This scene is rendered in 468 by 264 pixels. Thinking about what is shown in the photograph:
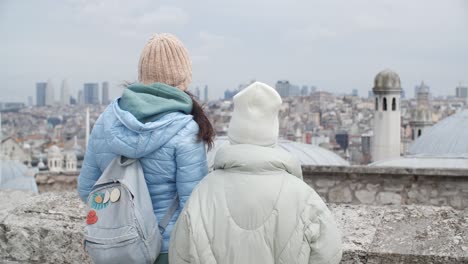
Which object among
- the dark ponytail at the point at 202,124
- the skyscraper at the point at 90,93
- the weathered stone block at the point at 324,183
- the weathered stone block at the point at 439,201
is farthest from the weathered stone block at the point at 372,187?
the skyscraper at the point at 90,93

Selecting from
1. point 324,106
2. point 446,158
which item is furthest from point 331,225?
point 324,106

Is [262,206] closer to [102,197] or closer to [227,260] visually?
[227,260]

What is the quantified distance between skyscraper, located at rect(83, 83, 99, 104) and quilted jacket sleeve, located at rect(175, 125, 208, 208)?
129 m

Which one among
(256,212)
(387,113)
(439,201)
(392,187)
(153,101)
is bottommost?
(439,201)

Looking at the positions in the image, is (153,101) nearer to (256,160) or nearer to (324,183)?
(256,160)

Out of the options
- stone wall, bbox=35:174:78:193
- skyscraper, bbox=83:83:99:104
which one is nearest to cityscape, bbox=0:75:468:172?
skyscraper, bbox=83:83:99:104

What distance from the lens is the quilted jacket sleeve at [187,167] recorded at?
9.50ft

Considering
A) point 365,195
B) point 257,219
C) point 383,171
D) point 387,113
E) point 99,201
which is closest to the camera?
point 257,219

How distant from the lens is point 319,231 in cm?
264

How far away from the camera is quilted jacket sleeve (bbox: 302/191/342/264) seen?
263 centimetres

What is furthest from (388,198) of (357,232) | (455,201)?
(357,232)

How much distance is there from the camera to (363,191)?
26.0 ft

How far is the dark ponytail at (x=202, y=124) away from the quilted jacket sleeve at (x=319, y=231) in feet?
1.73

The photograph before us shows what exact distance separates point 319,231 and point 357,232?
107 cm
